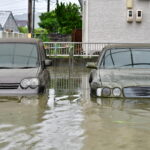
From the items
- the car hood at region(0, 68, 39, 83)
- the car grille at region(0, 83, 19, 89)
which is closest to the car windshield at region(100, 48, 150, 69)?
the car hood at region(0, 68, 39, 83)

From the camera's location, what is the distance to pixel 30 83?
947cm

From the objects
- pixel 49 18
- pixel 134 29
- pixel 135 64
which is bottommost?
pixel 135 64

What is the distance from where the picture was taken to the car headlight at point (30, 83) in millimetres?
9421

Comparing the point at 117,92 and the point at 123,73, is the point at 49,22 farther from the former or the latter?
the point at 117,92

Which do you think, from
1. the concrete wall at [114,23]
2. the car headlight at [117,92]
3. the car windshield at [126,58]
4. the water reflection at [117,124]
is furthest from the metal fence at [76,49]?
the car headlight at [117,92]

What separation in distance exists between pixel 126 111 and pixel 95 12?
14734mm

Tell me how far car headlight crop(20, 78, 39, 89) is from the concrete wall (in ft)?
44.7

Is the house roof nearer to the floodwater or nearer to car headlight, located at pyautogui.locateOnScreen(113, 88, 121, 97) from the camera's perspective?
the floodwater

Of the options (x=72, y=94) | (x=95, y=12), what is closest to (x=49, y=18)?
(x=95, y=12)

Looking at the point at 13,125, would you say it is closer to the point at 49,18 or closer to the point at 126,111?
the point at 126,111

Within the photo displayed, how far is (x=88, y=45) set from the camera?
2194 centimetres

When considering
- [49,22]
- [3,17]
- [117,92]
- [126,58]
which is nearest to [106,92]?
[117,92]

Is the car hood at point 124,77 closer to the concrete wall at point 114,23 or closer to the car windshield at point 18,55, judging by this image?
the car windshield at point 18,55

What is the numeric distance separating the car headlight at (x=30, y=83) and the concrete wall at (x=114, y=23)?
1361cm
